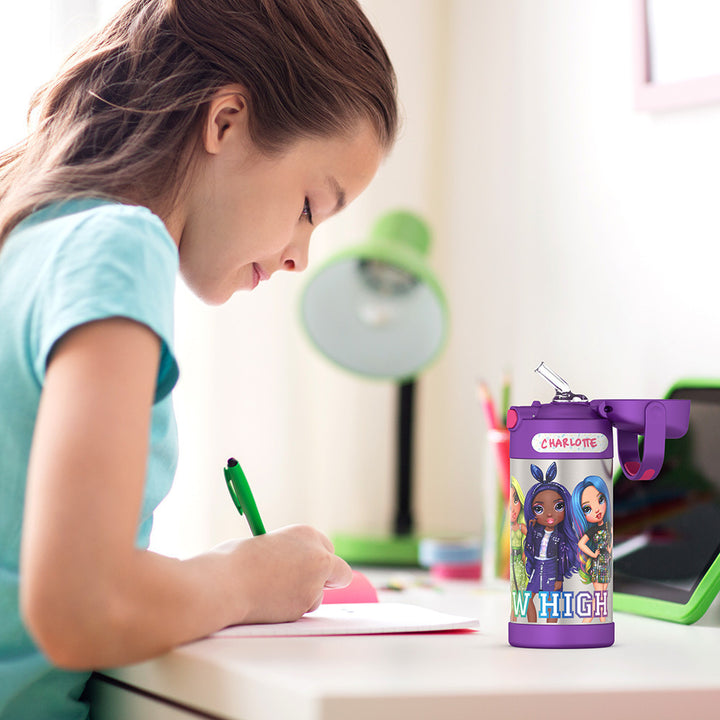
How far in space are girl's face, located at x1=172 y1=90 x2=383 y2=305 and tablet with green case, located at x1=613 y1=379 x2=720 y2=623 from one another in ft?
1.33

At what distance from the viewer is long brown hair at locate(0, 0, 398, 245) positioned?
74 cm

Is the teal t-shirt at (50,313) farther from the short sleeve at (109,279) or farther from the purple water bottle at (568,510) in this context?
the purple water bottle at (568,510)

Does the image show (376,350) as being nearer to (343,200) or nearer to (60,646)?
(343,200)

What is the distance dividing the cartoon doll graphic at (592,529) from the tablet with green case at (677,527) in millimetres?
237

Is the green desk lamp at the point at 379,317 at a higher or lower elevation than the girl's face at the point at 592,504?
higher

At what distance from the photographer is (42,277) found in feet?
1.99

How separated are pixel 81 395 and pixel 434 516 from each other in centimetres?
121

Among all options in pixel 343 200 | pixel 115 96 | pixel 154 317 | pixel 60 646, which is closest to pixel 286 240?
pixel 343 200

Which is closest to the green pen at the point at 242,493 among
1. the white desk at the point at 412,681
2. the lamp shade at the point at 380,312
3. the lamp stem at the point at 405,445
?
the white desk at the point at 412,681

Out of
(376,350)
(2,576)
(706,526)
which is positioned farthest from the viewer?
(376,350)

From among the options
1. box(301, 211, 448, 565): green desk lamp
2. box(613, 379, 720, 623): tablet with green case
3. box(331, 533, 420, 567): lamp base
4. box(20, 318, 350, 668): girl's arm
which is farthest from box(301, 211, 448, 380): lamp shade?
box(20, 318, 350, 668): girl's arm

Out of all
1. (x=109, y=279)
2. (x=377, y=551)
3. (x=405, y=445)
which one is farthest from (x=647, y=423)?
(x=405, y=445)

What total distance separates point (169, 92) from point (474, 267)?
0.92m

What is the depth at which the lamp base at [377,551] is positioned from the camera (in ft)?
4.53
